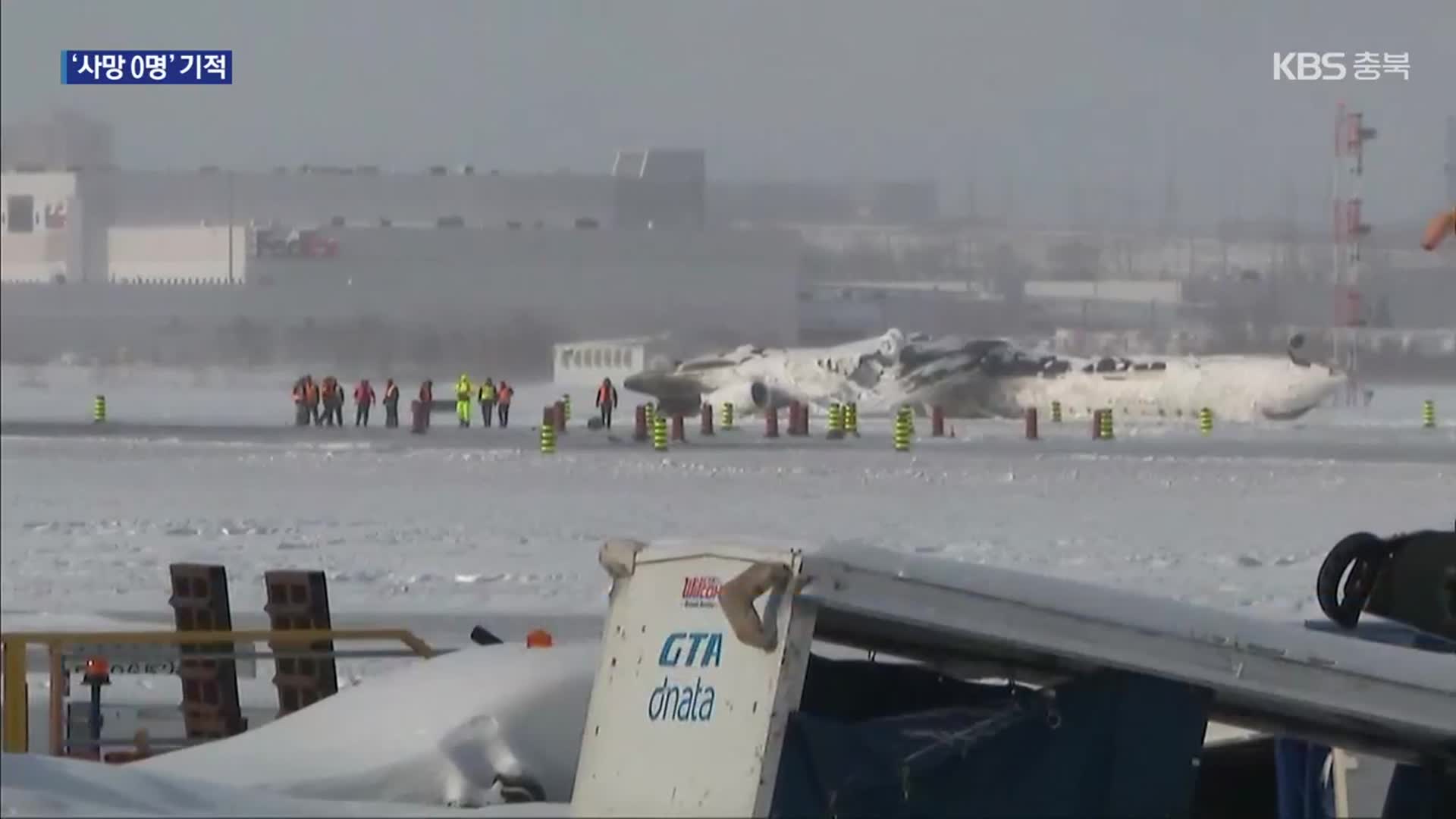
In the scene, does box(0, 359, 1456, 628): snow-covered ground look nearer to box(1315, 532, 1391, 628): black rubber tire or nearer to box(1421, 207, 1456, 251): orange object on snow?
box(1421, 207, 1456, 251): orange object on snow

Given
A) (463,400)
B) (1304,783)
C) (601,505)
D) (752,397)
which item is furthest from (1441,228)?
(752,397)

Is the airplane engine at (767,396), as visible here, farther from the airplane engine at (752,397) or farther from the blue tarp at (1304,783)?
the blue tarp at (1304,783)

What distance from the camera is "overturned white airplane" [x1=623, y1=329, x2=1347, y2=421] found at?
42.9 m

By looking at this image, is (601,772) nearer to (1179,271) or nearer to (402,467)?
(1179,271)

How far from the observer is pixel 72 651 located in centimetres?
823

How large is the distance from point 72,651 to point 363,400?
945 inches

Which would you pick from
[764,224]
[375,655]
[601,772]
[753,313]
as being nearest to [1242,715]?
[601,772]

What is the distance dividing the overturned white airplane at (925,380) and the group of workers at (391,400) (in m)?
7.84

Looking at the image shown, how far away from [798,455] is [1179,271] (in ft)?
23.6

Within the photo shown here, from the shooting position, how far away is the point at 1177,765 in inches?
149

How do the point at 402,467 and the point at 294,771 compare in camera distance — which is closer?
the point at 294,771

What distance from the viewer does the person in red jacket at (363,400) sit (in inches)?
1231

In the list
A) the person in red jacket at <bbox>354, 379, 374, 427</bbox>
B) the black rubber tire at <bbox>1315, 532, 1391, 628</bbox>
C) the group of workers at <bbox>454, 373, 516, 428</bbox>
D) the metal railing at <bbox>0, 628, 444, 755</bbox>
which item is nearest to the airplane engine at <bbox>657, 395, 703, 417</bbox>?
the group of workers at <bbox>454, 373, 516, 428</bbox>

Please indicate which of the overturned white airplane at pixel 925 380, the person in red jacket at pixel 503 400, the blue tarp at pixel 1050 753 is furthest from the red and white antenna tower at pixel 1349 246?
the overturned white airplane at pixel 925 380
